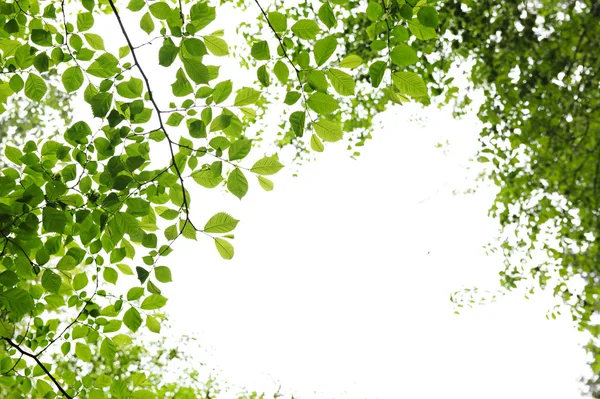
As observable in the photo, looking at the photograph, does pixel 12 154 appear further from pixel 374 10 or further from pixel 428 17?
pixel 428 17

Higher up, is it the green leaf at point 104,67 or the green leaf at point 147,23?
the green leaf at point 147,23

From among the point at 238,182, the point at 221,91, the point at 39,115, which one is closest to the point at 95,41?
the point at 221,91

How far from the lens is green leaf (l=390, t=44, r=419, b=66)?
1.32 meters

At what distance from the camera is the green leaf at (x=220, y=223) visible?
1.52 metres

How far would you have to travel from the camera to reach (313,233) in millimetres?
14219

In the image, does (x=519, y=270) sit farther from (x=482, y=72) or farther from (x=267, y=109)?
(x=267, y=109)

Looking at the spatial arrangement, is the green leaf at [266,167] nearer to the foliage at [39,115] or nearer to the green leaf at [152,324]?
the green leaf at [152,324]

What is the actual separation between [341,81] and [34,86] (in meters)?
1.21

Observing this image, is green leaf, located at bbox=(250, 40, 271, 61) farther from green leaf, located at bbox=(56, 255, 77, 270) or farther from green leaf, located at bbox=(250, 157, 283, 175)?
green leaf, located at bbox=(56, 255, 77, 270)

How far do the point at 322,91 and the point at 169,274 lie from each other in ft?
2.65

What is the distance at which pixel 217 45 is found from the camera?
1535 mm

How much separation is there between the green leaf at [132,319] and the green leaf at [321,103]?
1015 mm

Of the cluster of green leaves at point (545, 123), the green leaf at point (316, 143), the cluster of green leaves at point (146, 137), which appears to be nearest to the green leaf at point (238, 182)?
the cluster of green leaves at point (146, 137)

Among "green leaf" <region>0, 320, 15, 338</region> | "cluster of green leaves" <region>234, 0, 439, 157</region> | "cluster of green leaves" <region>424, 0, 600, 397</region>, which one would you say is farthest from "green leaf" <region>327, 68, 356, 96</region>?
"cluster of green leaves" <region>424, 0, 600, 397</region>
